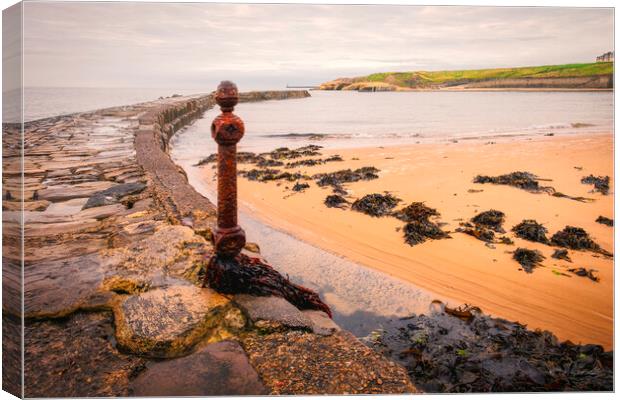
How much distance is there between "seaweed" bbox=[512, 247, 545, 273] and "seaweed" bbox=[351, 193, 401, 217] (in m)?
2.08

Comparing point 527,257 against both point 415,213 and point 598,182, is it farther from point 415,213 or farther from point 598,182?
point 598,182

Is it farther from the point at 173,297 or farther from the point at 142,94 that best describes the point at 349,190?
the point at 142,94

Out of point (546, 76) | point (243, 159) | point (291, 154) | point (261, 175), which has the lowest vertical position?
point (261, 175)

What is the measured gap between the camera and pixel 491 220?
18.8 feet

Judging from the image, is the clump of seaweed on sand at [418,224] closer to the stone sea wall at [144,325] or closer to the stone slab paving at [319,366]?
the stone sea wall at [144,325]

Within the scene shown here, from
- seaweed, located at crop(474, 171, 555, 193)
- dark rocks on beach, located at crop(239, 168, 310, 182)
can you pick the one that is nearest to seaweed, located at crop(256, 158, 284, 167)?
dark rocks on beach, located at crop(239, 168, 310, 182)

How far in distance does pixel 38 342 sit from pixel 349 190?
6138 mm

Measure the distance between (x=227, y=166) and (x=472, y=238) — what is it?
3.90 meters

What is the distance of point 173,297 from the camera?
2588 millimetres

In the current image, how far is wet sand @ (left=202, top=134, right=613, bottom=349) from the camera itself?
3.85m

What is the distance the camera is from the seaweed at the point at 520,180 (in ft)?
24.3

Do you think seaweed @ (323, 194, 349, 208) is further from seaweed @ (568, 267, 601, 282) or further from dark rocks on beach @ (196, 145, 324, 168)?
dark rocks on beach @ (196, 145, 324, 168)

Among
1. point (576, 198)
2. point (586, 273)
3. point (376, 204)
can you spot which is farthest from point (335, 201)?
point (576, 198)

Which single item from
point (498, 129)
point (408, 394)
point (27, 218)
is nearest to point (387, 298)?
point (408, 394)
